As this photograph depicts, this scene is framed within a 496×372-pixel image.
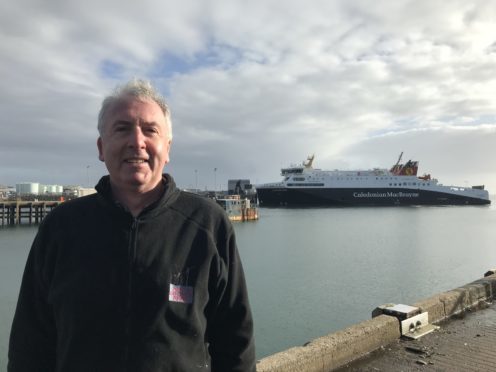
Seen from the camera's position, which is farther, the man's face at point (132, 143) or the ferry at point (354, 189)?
the ferry at point (354, 189)

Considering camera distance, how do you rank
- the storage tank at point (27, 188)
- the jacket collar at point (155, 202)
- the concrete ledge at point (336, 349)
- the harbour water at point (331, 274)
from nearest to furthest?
the jacket collar at point (155, 202)
the concrete ledge at point (336, 349)
the harbour water at point (331, 274)
the storage tank at point (27, 188)

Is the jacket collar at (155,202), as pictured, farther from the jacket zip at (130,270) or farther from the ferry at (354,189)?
the ferry at (354,189)

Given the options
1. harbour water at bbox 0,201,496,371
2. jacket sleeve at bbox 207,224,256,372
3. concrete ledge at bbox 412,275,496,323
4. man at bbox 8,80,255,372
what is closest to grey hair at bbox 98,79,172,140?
man at bbox 8,80,255,372

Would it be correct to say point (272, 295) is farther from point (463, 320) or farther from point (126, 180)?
point (126, 180)

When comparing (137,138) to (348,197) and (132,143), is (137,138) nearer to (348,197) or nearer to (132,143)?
(132,143)

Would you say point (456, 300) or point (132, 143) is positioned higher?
point (132, 143)

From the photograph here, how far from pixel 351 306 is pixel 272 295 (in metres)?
2.05

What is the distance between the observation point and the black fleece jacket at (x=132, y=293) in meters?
1.29

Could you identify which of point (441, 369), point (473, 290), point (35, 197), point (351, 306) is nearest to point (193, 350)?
point (441, 369)

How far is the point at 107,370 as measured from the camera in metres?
1.28

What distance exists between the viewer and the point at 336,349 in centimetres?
360

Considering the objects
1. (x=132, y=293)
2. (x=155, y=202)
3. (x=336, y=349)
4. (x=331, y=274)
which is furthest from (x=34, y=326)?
(x=331, y=274)

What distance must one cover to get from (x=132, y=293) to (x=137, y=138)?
20.6 inches

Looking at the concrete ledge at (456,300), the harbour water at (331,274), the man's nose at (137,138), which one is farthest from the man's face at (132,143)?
the harbour water at (331,274)
